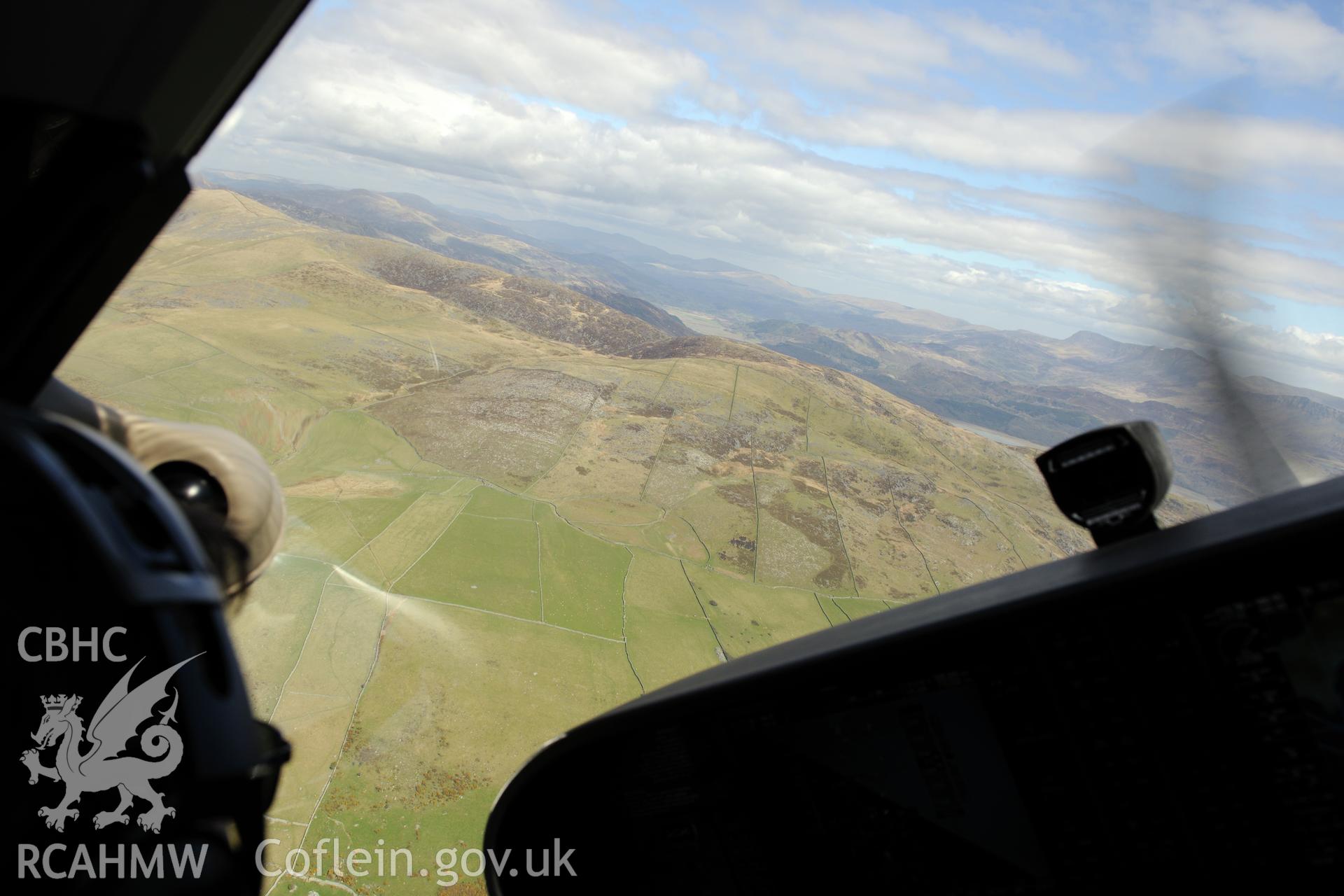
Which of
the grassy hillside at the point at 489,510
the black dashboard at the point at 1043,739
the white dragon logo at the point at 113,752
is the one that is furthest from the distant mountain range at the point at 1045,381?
the grassy hillside at the point at 489,510

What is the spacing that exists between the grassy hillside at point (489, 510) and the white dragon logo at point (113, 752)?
23.7m

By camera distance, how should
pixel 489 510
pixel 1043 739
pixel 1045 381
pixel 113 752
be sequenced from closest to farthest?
pixel 113 752
pixel 1043 739
pixel 489 510
pixel 1045 381

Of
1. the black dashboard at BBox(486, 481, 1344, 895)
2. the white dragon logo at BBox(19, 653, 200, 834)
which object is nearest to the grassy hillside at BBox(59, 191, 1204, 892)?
the black dashboard at BBox(486, 481, 1344, 895)

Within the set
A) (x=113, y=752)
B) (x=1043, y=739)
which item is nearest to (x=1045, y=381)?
(x=1043, y=739)

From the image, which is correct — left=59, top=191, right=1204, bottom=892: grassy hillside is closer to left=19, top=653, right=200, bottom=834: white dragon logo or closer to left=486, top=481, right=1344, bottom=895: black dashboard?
left=486, top=481, right=1344, bottom=895: black dashboard

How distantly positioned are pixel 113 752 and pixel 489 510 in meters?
42.5

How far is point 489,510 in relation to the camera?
4191 cm

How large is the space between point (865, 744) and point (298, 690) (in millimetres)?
32754

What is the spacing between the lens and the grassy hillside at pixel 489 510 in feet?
91.8

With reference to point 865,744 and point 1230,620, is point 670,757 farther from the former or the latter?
point 1230,620

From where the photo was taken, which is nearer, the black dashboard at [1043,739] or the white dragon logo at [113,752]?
the white dragon logo at [113,752]

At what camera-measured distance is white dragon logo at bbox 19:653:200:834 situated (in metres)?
0.94

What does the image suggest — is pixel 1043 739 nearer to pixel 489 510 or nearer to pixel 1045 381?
pixel 489 510

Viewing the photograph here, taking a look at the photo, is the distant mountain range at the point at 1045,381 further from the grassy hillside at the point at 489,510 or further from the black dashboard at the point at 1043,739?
the grassy hillside at the point at 489,510
